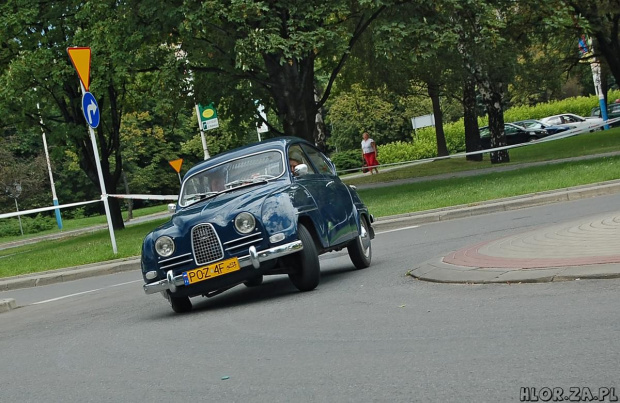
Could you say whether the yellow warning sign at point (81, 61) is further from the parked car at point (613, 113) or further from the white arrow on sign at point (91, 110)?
the parked car at point (613, 113)

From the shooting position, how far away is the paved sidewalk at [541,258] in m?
8.79

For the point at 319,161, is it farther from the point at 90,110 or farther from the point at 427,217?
the point at 90,110

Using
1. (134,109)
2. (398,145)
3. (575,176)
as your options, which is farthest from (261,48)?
(398,145)

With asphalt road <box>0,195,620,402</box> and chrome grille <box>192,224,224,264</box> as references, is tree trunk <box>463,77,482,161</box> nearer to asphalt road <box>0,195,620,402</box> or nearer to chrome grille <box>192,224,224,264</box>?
asphalt road <box>0,195,620,402</box>

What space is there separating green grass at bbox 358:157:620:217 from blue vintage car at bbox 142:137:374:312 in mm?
10210

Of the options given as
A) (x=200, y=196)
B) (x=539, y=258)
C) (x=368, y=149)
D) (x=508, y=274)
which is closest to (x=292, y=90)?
(x=368, y=149)

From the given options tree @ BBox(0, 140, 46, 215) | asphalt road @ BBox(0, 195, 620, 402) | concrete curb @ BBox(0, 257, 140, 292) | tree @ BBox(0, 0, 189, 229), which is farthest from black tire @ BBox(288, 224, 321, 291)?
tree @ BBox(0, 140, 46, 215)

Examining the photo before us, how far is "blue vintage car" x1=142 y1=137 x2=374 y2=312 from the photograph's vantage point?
10.3m

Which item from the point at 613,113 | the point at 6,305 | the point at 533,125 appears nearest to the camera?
the point at 6,305

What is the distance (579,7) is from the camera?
34.8 m

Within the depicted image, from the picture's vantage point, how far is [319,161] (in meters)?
13.0

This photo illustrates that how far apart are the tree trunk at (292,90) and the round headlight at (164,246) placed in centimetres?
1902

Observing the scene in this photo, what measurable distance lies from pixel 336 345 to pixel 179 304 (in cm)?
392

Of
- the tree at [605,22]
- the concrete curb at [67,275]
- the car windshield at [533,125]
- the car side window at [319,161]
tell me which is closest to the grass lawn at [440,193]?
the concrete curb at [67,275]
